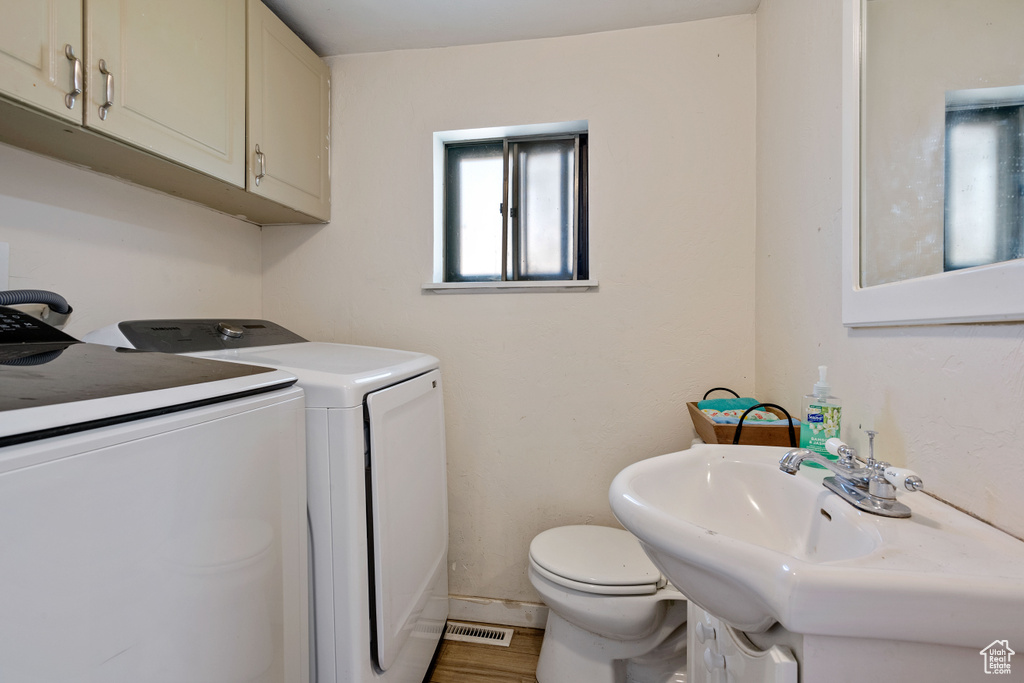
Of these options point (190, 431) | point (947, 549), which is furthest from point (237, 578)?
point (947, 549)

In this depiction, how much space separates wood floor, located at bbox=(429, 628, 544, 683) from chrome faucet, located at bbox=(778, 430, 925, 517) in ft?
4.09

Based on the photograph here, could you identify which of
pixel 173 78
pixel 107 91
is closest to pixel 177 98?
pixel 173 78

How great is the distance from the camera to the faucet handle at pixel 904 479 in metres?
0.59

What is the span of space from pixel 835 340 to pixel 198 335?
1.68m

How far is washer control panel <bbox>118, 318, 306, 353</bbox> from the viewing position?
3.78 feet

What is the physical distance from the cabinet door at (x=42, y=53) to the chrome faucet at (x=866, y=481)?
1564 millimetres

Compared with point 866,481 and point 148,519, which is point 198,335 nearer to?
point 148,519

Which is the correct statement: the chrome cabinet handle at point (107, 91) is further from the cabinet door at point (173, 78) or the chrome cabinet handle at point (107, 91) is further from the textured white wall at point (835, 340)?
the textured white wall at point (835, 340)

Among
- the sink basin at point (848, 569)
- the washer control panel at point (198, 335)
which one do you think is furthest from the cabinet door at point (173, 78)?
the sink basin at point (848, 569)

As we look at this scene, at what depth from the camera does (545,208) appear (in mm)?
1909

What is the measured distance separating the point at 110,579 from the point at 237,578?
0.74 ft

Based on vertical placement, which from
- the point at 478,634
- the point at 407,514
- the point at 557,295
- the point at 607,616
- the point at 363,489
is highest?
the point at 557,295

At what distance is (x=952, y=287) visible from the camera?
24.9 inches

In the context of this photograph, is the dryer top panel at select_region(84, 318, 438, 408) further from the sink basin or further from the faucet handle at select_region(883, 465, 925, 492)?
the faucet handle at select_region(883, 465, 925, 492)
